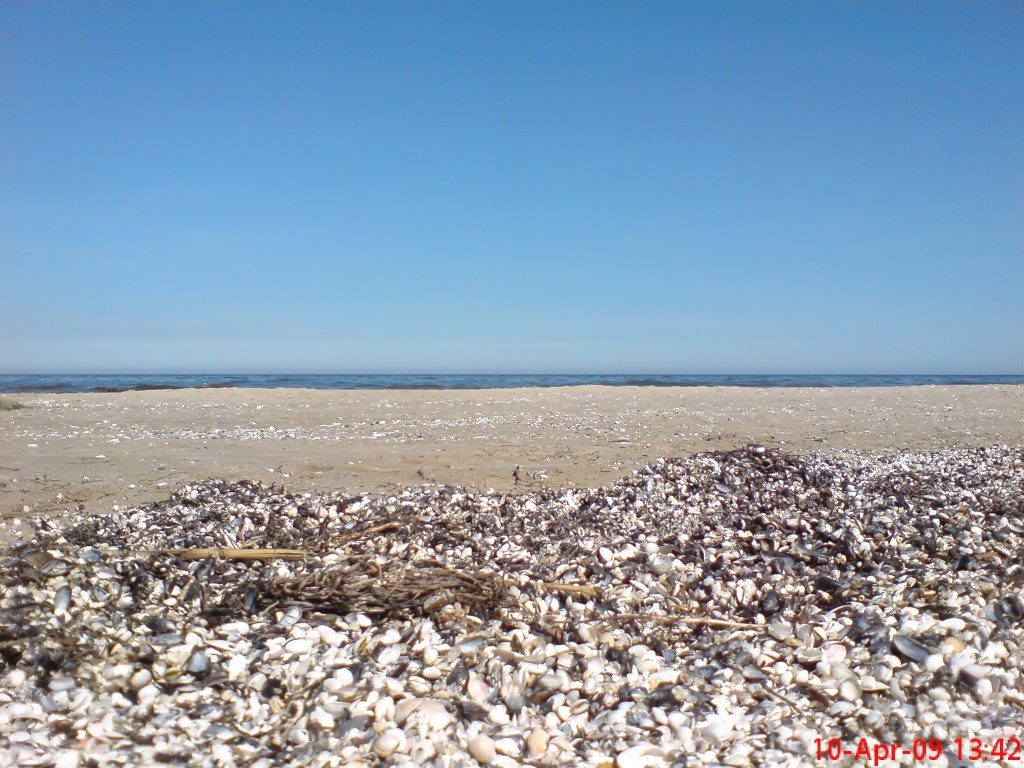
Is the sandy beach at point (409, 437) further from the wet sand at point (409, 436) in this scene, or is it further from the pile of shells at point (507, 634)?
the pile of shells at point (507, 634)

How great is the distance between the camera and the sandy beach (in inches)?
243

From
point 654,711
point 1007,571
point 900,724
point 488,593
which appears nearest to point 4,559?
point 488,593

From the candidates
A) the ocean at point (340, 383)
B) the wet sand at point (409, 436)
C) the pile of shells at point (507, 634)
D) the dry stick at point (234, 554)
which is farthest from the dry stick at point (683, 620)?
the ocean at point (340, 383)

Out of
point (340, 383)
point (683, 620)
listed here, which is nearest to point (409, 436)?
point (683, 620)

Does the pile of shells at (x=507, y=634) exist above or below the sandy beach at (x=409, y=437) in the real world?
below

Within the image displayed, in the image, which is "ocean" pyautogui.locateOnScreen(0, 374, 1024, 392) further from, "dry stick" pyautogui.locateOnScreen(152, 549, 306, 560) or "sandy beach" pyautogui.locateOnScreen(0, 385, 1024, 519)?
"dry stick" pyautogui.locateOnScreen(152, 549, 306, 560)

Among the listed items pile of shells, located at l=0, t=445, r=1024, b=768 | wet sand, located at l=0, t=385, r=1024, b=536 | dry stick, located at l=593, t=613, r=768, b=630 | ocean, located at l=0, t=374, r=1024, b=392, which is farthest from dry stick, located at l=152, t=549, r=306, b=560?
ocean, located at l=0, t=374, r=1024, b=392

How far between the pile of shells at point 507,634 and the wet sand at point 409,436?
1.34 metres

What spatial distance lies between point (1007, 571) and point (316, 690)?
3294mm

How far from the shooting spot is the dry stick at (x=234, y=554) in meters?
3.74
